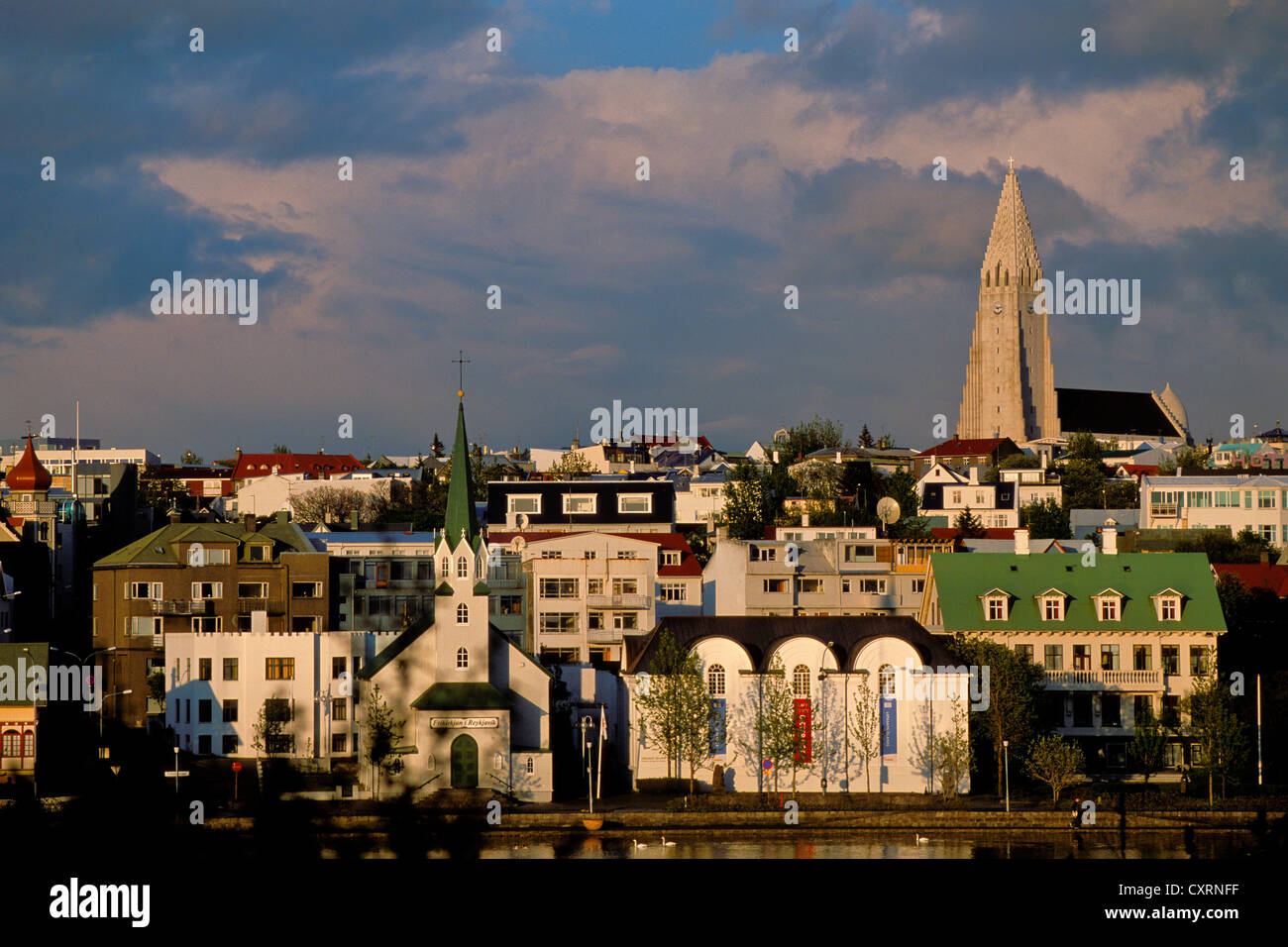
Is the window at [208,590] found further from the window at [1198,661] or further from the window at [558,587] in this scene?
the window at [1198,661]

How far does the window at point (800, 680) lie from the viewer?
234 ft

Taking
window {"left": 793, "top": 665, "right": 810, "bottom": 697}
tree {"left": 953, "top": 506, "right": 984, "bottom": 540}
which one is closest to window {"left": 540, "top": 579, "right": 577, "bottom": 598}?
window {"left": 793, "top": 665, "right": 810, "bottom": 697}

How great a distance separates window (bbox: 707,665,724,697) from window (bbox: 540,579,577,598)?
22.2 meters

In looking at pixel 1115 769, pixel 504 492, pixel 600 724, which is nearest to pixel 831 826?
pixel 600 724

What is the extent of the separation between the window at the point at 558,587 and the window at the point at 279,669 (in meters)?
17.7

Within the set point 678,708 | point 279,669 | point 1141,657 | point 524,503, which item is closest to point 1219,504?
point 524,503

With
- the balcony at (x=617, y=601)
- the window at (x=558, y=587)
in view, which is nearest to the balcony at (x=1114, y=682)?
the balcony at (x=617, y=601)

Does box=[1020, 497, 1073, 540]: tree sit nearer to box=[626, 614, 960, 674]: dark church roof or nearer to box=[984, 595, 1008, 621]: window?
box=[984, 595, 1008, 621]: window
